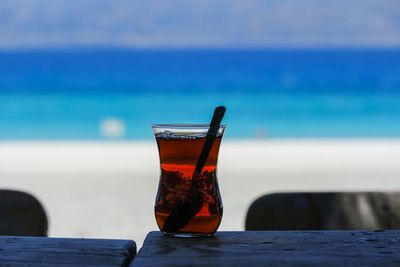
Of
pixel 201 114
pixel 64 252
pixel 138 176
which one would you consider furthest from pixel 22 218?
pixel 201 114

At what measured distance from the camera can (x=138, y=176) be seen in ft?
14.0

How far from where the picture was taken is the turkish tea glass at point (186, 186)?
0.82 metres

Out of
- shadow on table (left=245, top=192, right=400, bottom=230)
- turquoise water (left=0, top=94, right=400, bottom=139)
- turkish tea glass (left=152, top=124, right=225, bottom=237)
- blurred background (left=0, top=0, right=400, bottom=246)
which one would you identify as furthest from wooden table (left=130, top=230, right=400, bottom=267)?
turquoise water (left=0, top=94, right=400, bottom=139)

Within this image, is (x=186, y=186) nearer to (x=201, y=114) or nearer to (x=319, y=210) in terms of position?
(x=319, y=210)

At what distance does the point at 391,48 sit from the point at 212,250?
19177mm

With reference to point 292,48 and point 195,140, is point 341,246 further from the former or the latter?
point 292,48

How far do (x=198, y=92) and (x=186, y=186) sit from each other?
46.7 feet

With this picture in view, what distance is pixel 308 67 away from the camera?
56.7ft

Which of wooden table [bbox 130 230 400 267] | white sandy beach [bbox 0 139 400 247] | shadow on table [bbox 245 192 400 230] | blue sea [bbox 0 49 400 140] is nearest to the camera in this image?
wooden table [bbox 130 230 400 267]

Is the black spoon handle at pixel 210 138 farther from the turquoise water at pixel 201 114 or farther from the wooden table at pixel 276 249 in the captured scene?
the turquoise water at pixel 201 114

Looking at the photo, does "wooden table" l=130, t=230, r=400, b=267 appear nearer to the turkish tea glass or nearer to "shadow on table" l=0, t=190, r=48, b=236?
the turkish tea glass

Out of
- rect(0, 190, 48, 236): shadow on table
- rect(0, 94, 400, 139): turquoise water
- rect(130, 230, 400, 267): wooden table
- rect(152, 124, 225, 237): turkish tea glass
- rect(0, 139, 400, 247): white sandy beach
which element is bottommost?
rect(130, 230, 400, 267): wooden table

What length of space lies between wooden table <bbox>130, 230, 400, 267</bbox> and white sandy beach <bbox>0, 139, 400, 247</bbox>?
1.97 meters

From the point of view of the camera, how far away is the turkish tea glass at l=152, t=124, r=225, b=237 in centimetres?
82
